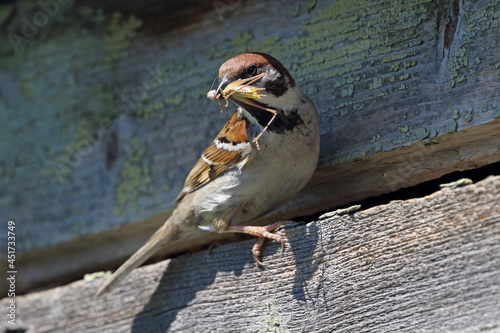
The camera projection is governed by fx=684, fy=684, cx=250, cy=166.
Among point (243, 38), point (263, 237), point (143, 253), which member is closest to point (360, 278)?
point (263, 237)

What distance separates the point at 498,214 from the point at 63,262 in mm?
1716

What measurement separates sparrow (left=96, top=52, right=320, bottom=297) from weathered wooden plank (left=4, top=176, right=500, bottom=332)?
0.11 m

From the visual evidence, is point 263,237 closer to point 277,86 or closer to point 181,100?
point 277,86

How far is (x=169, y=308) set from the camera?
211 cm

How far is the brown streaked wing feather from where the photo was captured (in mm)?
2068

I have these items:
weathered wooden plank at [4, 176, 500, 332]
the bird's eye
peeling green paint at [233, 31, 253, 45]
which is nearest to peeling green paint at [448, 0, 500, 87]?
weathered wooden plank at [4, 176, 500, 332]

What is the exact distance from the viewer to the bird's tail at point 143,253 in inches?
86.6

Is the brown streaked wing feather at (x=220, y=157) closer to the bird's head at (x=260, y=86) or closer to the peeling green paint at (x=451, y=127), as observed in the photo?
the bird's head at (x=260, y=86)

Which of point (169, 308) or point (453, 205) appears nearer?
point (453, 205)

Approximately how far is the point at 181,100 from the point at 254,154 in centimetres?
53

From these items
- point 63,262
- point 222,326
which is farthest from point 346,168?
point 63,262

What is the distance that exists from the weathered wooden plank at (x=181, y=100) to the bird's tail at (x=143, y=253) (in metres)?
0.15

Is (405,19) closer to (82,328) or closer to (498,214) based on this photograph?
(498,214)

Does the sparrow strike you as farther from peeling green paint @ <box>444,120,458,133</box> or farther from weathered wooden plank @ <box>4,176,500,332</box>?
peeling green paint @ <box>444,120,458,133</box>
